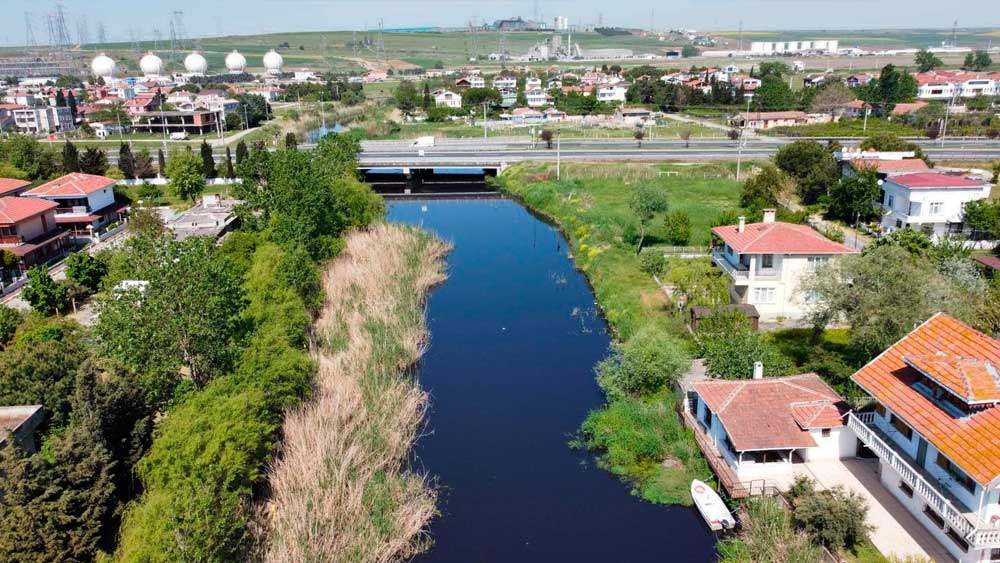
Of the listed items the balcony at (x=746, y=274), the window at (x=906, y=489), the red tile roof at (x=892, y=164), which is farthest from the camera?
the red tile roof at (x=892, y=164)

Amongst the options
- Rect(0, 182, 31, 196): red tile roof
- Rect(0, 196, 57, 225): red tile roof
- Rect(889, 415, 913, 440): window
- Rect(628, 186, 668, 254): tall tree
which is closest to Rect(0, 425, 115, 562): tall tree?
Rect(889, 415, 913, 440): window

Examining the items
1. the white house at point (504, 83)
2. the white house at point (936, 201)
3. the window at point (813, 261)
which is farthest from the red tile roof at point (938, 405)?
the white house at point (504, 83)

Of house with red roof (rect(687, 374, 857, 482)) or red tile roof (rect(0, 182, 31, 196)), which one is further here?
red tile roof (rect(0, 182, 31, 196))

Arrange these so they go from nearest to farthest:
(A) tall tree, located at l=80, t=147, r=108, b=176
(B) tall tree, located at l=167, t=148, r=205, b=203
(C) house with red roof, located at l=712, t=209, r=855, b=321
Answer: (C) house with red roof, located at l=712, t=209, r=855, b=321, (B) tall tree, located at l=167, t=148, r=205, b=203, (A) tall tree, located at l=80, t=147, r=108, b=176

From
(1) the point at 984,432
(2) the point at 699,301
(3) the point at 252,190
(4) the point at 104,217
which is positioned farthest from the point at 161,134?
(1) the point at 984,432

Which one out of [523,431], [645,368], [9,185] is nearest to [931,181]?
[645,368]

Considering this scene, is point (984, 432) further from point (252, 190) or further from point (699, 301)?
point (252, 190)

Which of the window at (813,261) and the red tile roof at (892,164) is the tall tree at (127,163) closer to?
the window at (813,261)

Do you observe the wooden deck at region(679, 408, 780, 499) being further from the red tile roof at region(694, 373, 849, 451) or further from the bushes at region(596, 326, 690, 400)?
the bushes at region(596, 326, 690, 400)
